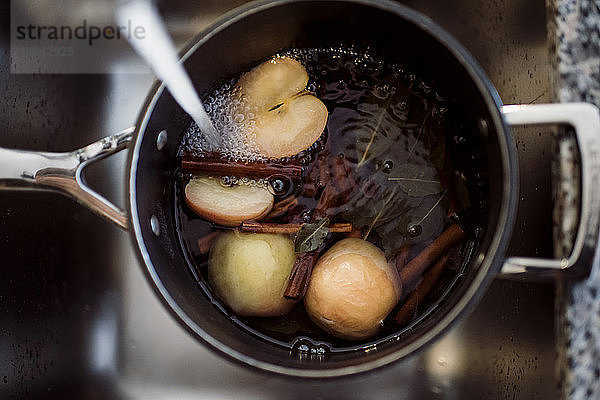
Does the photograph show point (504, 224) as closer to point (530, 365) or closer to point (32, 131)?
point (530, 365)

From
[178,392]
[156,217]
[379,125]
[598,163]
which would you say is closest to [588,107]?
[598,163]

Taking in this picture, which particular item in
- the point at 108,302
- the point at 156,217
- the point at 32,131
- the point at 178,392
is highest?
the point at 32,131

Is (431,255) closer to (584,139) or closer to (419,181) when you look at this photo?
(419,181)

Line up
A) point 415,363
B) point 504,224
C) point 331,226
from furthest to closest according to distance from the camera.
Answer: point 415,363 → point 331,226 → point 504,224

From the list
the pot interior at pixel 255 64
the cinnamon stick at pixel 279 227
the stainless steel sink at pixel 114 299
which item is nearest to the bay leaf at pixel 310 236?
the cinnamon stick at pixel 279 227

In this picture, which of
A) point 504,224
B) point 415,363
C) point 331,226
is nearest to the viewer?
point 504,224

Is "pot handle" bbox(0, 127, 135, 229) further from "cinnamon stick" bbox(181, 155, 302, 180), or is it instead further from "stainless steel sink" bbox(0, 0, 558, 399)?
"stainless steel sink" bbox(0, 0, 558, 399)

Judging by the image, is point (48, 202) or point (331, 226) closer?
point (331, 226)

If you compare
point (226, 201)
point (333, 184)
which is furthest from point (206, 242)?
point (333, 184)
